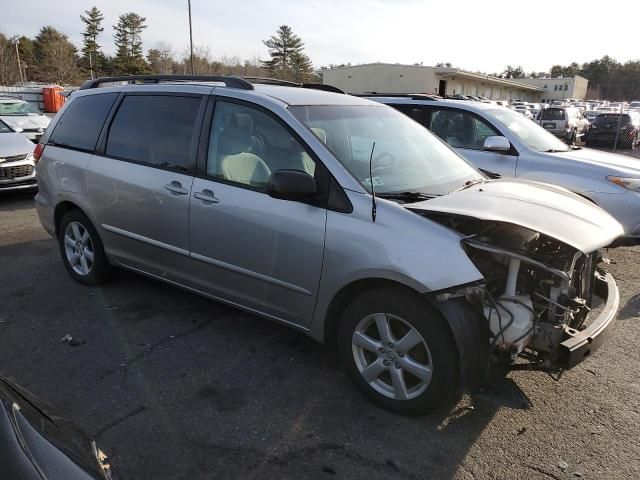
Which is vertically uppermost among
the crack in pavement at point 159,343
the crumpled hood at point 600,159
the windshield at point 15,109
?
the crumpled hood at point 600,159

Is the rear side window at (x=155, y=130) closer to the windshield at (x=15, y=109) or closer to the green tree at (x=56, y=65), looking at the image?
the windshield at (x=15, y=109)

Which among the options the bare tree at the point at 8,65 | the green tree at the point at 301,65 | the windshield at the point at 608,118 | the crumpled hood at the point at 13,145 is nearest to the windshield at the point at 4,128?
the crumpled hood at the point at 13,145

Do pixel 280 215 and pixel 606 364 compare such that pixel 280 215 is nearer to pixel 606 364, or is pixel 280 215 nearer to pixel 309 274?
pixel 309 274

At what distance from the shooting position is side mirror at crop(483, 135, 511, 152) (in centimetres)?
607

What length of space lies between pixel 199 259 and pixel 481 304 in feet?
6.55

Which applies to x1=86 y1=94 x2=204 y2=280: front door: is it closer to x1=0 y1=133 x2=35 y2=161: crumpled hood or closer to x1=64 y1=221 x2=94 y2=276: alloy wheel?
x1=64 y1=221 x2=94 y2=276: alloy wheel

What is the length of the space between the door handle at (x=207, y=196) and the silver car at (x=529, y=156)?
9.69 feet

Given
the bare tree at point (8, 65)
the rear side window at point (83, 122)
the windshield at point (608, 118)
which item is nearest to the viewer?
the rear side window at point (83, 122)

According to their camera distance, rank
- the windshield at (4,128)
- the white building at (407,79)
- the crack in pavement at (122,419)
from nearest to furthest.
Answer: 1. the crack in pavement at (122,419)
2. the windshield at (4,128)
3. the white building at (407,79)

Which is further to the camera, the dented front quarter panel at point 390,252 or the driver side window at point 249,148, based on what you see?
the driver side window at point 249,148

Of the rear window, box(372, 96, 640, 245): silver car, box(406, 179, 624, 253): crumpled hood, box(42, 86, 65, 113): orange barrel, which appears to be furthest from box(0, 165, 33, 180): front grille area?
box(42, 86, 65, 113): orange barrel

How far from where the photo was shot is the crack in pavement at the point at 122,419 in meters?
2.73

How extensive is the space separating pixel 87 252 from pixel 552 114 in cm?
2073

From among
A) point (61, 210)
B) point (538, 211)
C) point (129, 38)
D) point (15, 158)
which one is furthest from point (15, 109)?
point (129, 38)
